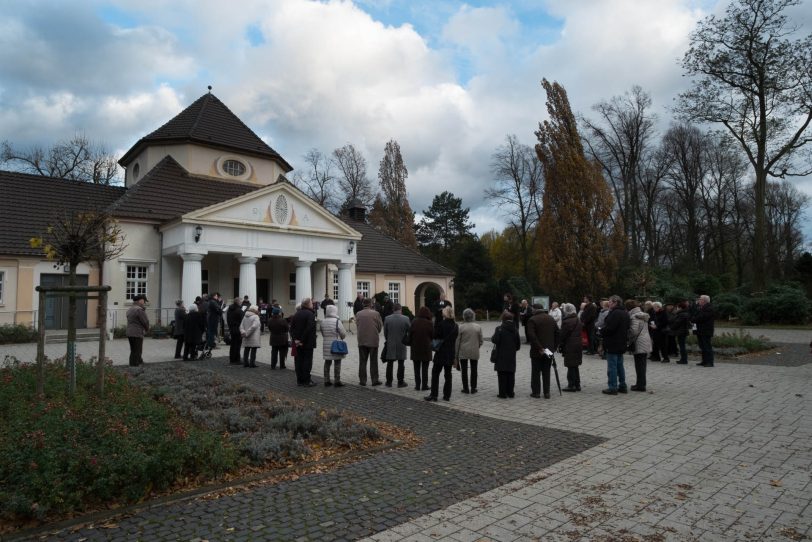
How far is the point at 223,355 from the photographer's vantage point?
51.7 ft

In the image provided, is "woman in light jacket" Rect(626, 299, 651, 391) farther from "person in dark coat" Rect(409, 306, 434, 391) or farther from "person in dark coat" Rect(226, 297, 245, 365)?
"person in dark coat" Rect(226, 297, 245, 365)

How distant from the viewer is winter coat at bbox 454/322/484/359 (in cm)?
955

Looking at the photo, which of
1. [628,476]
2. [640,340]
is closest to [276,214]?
[640,340]

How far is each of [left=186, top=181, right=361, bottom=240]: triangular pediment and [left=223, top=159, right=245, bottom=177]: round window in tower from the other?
20.8ft

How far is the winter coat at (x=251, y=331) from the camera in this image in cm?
1306

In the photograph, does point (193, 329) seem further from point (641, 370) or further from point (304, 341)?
point (641, 370)

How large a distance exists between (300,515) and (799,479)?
188 inches

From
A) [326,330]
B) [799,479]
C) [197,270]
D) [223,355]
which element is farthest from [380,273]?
[799,479]

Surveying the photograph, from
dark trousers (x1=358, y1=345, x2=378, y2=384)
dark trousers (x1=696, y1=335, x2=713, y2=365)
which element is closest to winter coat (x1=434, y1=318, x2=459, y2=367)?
dark trousers (x1=358, y1=345, x2=378, y2=384)

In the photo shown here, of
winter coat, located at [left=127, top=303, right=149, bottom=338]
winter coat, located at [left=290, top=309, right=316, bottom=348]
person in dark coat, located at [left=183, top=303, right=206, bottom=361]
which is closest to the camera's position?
winter coat, located at [left=290, top=309, right=316, bottom=348]

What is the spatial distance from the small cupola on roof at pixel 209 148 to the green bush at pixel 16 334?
12.6 metres

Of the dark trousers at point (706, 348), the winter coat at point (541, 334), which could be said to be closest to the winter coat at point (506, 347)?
the winter coat at point (541, 334)

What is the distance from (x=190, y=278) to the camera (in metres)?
23.0

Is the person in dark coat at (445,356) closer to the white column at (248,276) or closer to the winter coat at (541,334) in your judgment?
the winter coat at (541,334)
